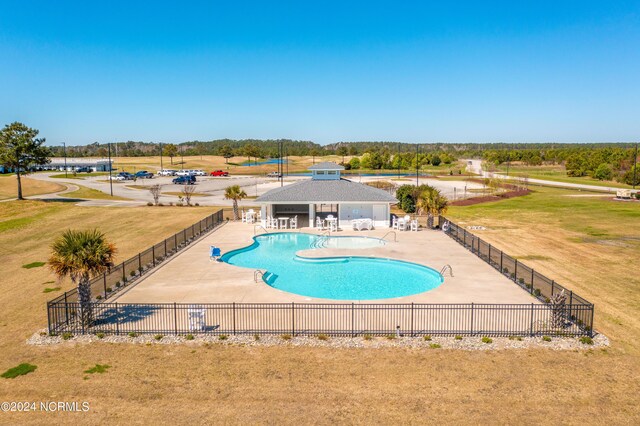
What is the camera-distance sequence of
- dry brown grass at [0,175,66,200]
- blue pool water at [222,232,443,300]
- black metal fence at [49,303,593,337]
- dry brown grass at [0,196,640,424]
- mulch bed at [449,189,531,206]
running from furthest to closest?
dry brown grass at [0,175,66,200], mulch bed at [449,189,531,206], blue pool water at [222,232,443,300], black metal fence at [49,303,593,337], dry brown grass at [0,196,640,424]

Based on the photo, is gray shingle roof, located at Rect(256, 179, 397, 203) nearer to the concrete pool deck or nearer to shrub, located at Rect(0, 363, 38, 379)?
the concrete pool deck

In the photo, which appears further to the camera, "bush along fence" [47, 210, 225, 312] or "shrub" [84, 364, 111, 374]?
"bush along fence" [47, 210, 225, 312]

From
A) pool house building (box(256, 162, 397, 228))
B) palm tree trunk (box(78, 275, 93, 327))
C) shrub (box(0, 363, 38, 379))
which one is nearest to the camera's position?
shrub (box(0, 363, 38, 379))

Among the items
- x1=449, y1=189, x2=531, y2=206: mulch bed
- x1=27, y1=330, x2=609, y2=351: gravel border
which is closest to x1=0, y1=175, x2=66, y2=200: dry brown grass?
x1=27, y1=330, x2=609, y2=351: gravel border

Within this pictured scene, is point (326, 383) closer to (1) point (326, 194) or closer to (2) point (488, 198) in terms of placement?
(1) point (326, 194)

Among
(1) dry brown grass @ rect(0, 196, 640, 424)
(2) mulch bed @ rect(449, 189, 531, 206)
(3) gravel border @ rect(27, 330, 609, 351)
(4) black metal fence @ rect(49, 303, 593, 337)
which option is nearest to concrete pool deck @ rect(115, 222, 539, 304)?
(4) black metal fence @ rect(49, 303, 593, 337)

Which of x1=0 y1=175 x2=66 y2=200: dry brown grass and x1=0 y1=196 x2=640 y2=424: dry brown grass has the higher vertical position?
x1=0 y1=175 x2=66 y2=200: dry brown grass

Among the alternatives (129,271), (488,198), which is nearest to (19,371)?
(129,271)

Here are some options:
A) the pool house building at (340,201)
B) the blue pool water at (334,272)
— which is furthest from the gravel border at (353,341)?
the pool house building at (340,201)

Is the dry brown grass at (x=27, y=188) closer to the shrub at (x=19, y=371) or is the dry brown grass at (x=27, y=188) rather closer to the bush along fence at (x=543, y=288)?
the shrub at (x=19, y=371)

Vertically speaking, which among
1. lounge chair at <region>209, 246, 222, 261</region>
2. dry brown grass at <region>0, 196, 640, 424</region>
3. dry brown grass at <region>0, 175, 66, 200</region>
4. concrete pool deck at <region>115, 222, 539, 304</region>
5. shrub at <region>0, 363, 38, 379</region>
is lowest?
dry brown grass at <region>0, 196, 640, 424</region>
